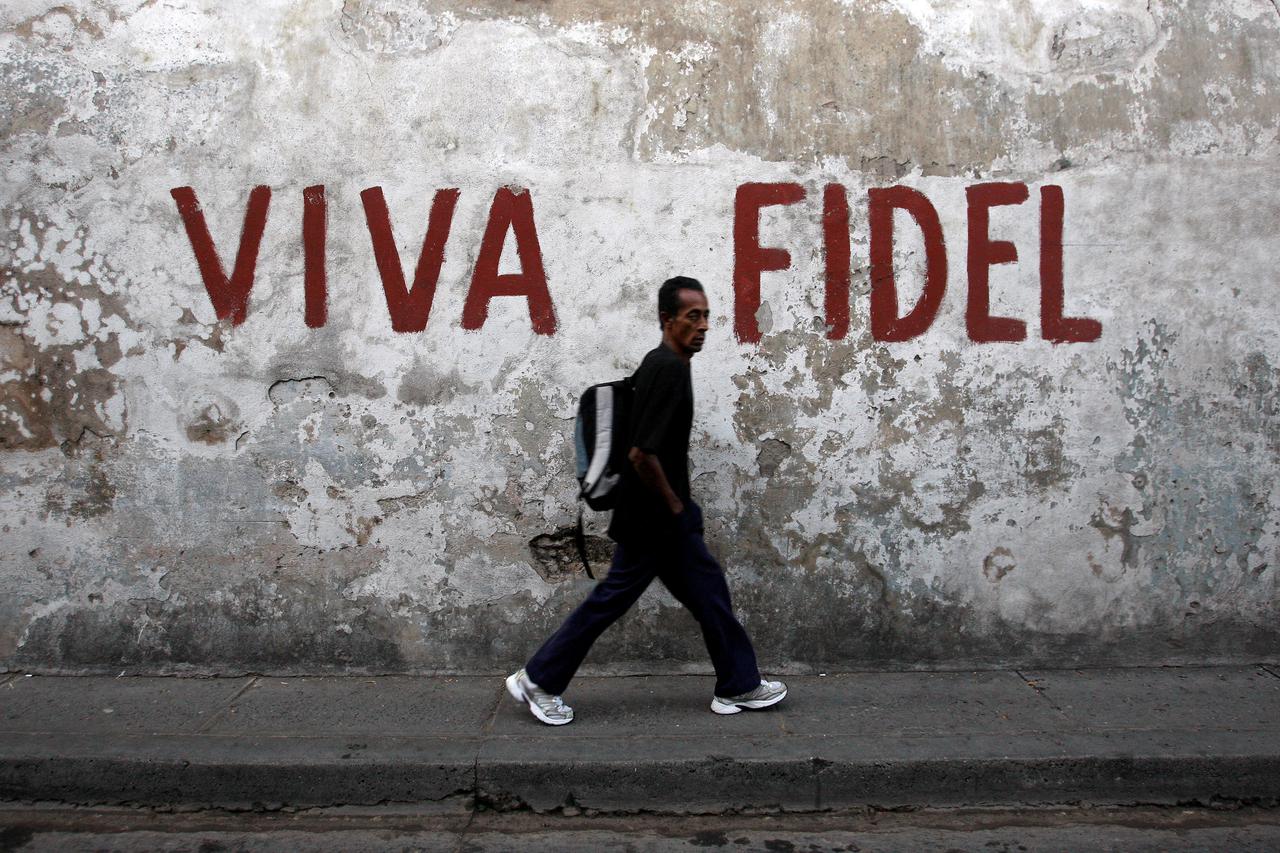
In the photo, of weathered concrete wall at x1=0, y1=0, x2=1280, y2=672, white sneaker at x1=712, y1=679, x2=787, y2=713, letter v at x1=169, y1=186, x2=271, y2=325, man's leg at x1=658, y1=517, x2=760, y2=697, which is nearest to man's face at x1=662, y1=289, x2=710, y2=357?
weathered concrete wall at x1=0, y1=0, x2=1280, y2=672

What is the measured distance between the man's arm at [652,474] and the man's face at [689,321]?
44 cm

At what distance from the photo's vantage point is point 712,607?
3631 millimetres

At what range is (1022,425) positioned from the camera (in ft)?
13.5

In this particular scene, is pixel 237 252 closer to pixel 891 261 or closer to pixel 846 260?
pixel 846 260

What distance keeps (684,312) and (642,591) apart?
1.04 m

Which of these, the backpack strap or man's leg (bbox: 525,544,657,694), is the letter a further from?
man's leg (bbox: 525,544,657,694)

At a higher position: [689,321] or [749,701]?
[689,321]

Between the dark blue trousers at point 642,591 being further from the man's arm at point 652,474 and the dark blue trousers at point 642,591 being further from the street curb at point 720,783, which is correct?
the street curb at point 720,783

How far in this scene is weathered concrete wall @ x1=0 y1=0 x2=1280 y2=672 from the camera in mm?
4102

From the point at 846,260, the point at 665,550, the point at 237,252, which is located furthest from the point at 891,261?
the point at 237,252

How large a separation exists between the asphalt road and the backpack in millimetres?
1109

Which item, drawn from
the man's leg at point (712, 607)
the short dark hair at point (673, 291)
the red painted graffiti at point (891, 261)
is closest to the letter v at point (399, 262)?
the short dark hair at point (673, 291)

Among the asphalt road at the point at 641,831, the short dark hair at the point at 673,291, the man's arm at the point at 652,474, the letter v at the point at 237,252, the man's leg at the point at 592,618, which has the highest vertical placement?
the letter v at the point at 237,252

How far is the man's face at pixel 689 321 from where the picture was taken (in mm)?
3494
